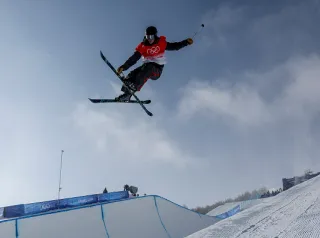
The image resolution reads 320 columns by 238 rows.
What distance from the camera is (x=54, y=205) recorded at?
1415 cm

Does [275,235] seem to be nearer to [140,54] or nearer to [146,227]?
[140,54]

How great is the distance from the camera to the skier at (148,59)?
7.84 m

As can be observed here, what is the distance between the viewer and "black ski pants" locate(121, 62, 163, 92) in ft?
26.0

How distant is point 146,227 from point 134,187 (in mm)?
5911

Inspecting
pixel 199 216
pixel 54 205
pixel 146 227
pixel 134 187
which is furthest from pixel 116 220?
pixel 134 187

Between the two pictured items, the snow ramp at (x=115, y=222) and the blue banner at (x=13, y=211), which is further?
the blue banner at (x=13, y=211)

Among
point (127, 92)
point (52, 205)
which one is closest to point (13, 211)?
point (52, 205)

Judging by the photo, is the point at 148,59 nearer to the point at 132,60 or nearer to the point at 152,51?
the point at 152,51

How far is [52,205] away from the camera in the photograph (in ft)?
46.2

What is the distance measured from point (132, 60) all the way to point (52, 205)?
960cm

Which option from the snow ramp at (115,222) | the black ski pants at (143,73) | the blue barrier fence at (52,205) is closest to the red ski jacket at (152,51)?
the black ski pants at (143,73)

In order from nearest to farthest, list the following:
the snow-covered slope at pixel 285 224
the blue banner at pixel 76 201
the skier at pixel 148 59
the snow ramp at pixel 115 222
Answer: the snow-covered slope at pixel 285 224 → the skier at pixel 148 59 → the snow ramp at pixel 115 222 → the blue banner at pixel 76 201

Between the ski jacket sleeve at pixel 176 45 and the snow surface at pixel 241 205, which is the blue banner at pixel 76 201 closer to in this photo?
the ski jacket sleeve at pixel 176 45

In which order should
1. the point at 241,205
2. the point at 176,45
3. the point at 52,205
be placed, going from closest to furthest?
the point at 176,45 → the point at 52,205 → the point at 241,205
